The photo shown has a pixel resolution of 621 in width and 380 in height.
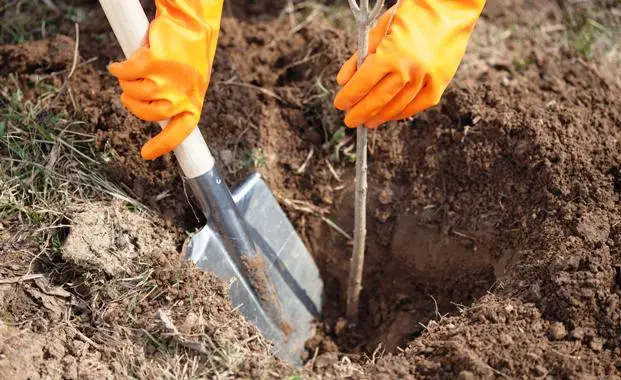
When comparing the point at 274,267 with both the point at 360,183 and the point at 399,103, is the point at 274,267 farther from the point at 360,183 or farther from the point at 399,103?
the point at 399,103

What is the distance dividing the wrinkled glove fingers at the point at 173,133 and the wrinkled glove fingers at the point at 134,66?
0.17 m

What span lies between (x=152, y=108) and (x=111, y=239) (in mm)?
464

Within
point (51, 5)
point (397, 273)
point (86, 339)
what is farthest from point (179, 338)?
point (51, 5)

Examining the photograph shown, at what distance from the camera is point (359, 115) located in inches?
80.7

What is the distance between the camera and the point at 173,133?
6.54 feet

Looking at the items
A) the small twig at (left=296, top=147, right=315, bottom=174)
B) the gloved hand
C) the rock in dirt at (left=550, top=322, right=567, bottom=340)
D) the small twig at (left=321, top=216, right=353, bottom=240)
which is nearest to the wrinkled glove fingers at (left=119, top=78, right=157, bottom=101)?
the gloved hand

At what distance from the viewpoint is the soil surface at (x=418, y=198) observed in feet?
6.24

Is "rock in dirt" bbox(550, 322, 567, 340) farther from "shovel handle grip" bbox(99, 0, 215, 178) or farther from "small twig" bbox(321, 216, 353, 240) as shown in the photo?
"shovel handle grip" bbox(99, 0, 215, 178)

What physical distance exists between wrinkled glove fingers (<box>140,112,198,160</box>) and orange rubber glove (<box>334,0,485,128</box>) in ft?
1.50

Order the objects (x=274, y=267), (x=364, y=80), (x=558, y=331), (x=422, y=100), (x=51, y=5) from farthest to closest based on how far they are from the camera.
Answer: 1. (x=51, y=5)
2. (x=274, y=267)
3. (x=422, y=100)
4. (x=364, y=80)
5. (x=558, y=331)

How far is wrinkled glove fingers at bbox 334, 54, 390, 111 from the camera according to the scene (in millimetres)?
1946

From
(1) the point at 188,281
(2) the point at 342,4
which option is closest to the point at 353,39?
(2) the point at 342,4

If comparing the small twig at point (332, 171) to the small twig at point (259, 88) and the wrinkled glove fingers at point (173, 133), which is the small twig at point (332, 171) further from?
the wrinkled glove fingers at point (173, 133)

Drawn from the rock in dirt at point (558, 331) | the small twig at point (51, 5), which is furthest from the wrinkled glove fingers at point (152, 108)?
the rock in dirt at point (558, 331)
